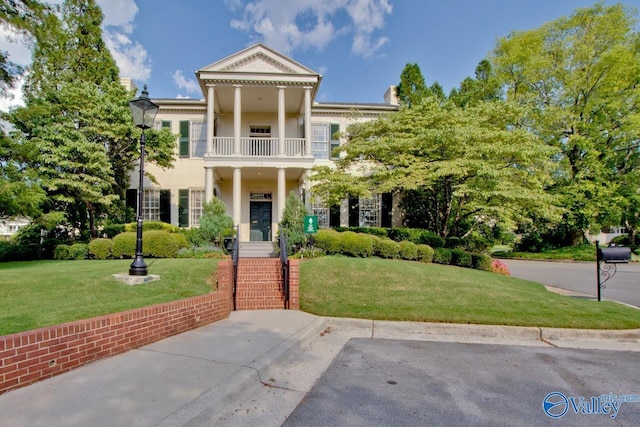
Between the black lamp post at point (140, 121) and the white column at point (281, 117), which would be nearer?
the black lamp post at point (140, 121)

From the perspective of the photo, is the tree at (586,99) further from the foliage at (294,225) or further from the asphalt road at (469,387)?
the asphalt road at (469,387)

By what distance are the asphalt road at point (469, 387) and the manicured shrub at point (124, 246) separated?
8.22 metres

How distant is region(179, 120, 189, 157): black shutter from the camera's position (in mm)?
16703

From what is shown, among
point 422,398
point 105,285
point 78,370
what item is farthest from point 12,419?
point 105,285

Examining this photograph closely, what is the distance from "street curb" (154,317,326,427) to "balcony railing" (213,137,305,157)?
38.3ft

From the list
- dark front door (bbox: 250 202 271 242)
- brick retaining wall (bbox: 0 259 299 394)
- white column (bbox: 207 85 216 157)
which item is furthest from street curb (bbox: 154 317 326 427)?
dark front door (bbox: 250 202 271 242)

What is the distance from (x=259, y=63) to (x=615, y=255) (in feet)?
46.5

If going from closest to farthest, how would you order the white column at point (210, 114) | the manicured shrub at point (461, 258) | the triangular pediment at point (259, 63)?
the manicured shrub at point (461, 258) → the white column at point (210, 114) → the triangular pediment at point (259, 63)

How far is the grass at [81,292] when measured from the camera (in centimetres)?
412

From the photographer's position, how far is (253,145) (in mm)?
15625

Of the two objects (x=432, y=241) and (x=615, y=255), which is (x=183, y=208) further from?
(x=615, y=255)

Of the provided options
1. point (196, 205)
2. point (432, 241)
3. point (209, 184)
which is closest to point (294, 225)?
point (209, 184)

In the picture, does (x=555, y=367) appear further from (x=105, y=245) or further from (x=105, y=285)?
(x=105, y=245)
